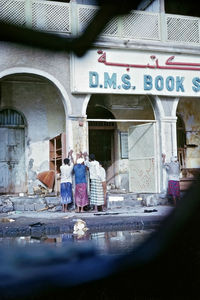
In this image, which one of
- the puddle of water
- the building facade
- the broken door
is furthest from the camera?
the broken door

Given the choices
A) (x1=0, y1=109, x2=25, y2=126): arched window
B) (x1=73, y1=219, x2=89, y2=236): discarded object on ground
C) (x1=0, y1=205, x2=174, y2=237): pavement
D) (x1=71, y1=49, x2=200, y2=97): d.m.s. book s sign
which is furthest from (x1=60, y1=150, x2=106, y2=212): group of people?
(x1=0, y1=109, x2=25, y2=126): arched window

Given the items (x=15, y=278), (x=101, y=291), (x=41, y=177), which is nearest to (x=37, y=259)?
(x=15, y=278)

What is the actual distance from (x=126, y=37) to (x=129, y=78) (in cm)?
112

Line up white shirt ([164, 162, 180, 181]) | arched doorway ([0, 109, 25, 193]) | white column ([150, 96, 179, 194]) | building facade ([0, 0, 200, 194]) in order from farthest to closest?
arched doorway ([0, 109, 25, 193]) < white column ([150, 96, 179, 194]) < white shirt ([164, 162, 180, 181]) < building facade ([0, 0, 200, 194])

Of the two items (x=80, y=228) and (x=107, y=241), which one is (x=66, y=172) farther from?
(x=107, y=241)

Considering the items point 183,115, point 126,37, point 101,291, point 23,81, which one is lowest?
point 101,291

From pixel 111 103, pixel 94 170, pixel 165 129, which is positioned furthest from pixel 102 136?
pixel 94 170

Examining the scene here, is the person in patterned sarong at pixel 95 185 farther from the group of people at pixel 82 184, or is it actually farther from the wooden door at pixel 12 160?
the wooden door at pixel 12 160

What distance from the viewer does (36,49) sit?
76cm

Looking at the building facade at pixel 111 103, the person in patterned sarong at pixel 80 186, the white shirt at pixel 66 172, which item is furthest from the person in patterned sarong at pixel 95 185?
the building facade at pixel 111 103

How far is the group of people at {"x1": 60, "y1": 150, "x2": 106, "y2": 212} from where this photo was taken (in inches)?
387

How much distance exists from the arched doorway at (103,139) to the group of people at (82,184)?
3091 millimetres

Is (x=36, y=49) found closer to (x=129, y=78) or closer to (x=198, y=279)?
(x=198, y=279)

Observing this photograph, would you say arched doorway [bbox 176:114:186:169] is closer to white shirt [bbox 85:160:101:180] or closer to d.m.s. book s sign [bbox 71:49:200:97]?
d.m.s. book s sign [bbox 71:49:200:97]
